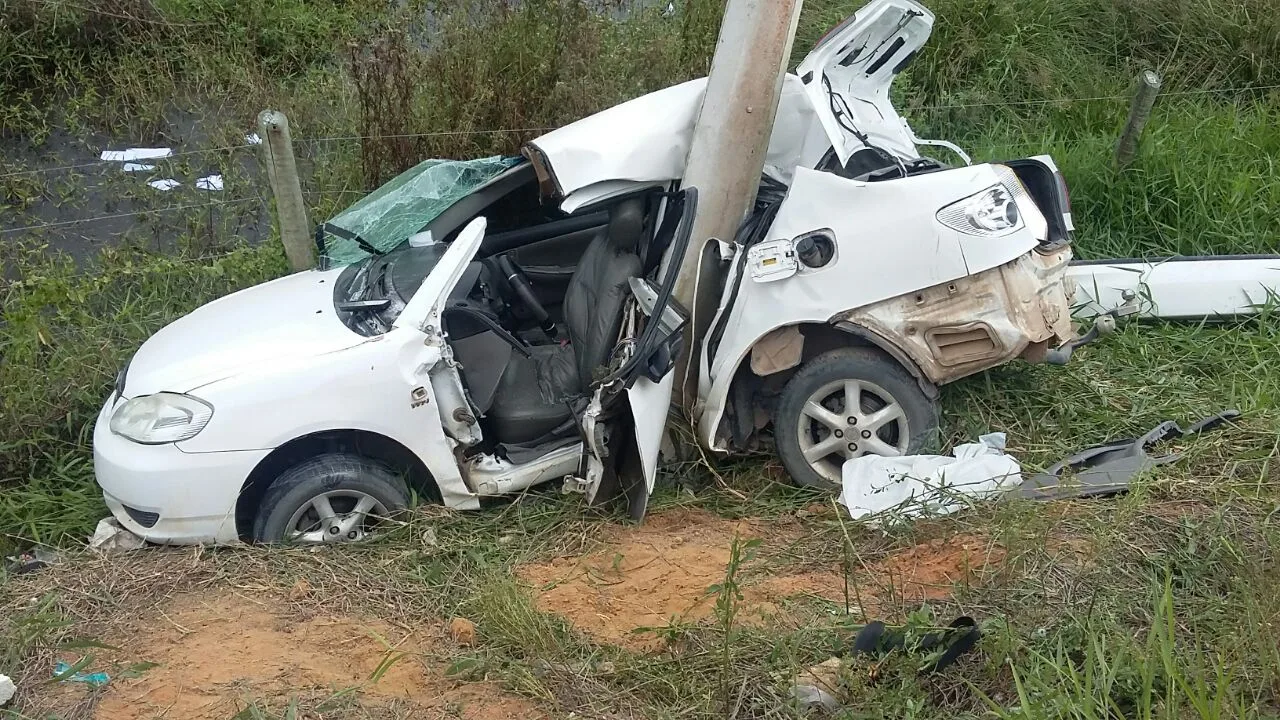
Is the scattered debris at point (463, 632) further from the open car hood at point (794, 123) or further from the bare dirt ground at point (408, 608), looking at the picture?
the open car hood at point (794, 123)

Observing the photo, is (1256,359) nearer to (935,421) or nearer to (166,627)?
(935,421)

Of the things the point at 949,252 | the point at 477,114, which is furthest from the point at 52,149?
the point at 949,252

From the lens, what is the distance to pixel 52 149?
732cm

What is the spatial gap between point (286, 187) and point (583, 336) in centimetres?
201

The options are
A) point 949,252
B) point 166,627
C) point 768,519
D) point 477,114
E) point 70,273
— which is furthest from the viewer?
point 477,114

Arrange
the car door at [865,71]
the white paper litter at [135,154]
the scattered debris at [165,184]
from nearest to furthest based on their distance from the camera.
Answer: the car door at [865,71] → the scattered debris at [165,184] → the white paper litter at [135,154]

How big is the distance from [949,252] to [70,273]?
468 centimetres

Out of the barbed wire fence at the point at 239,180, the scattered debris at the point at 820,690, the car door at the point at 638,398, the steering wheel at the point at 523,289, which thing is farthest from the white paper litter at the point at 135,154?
the scattered debris at the point at 820,690

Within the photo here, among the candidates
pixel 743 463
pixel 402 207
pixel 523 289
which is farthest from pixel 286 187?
pixel 743 463

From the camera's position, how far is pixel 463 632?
3.48 metres

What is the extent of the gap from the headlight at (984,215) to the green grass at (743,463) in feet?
3.21

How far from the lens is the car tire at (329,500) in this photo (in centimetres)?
396

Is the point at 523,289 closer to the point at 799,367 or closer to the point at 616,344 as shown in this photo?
the point at 616,344

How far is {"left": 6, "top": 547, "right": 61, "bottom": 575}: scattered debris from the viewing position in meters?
4.08
